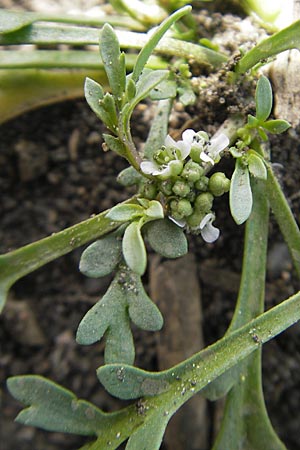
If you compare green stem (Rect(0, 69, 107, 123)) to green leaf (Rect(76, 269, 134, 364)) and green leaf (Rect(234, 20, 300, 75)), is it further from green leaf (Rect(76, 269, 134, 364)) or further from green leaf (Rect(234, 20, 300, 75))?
green leaf (Rect(76, 269, 134, 364))

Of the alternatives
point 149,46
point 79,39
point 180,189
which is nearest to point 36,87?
point 79,39

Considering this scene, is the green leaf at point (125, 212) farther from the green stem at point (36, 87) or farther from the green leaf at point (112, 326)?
the green stem at point (36, 87)

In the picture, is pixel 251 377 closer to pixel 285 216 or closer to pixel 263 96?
pixel 285 216

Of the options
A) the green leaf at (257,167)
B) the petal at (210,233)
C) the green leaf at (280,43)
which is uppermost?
the green leaf at (280,43)

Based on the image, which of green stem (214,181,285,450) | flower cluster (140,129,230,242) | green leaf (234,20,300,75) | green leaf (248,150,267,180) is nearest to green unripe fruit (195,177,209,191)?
flower cluster (140,129,230,242)

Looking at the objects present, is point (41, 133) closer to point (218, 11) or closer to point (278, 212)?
point (218, 11)

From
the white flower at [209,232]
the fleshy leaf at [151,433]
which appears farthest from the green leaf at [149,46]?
the fleshy leaf at [151,433]
